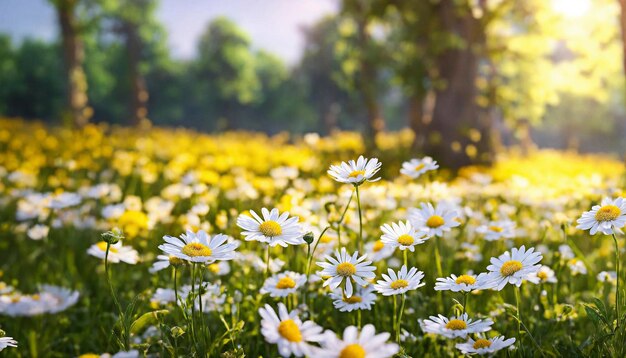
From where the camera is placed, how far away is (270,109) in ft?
175

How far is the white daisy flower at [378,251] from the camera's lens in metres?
2.51

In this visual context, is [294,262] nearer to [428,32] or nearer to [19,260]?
[19,260]

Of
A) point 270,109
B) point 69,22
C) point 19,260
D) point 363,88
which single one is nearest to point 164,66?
point 270,109

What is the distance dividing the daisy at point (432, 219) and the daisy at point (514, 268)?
1.08 feet

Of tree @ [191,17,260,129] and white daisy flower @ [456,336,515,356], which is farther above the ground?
tree @ [191,17,260,129]

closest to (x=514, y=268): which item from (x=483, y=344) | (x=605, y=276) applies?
(x=483, y=344)

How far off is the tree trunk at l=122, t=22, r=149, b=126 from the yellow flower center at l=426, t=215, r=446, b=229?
23054mm

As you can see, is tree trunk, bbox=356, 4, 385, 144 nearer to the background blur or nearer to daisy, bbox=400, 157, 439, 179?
the background blur

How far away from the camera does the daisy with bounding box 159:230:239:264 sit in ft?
5.12

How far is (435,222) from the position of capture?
2197 mm

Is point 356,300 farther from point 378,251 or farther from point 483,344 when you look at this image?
point 378,251

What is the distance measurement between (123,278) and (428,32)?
810cm

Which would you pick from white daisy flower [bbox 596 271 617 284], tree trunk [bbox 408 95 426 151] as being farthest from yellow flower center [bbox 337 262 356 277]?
tree trunk [bbox 408 95 426 151]

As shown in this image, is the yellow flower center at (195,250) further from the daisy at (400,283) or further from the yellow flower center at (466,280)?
the yellow flower center at (466,280)
